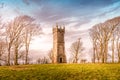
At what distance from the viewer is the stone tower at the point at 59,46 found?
77.8 meters

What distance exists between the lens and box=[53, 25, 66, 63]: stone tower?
77750 mm

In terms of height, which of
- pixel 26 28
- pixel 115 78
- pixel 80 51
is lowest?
pixel 115 78

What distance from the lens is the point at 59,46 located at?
78375mm

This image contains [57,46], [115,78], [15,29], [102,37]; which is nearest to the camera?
[115,78]

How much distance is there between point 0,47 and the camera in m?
61.1

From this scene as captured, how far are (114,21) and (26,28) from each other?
23.5 m

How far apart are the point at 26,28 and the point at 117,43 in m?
24.6

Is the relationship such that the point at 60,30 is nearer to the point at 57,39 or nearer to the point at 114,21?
the point at 57,39

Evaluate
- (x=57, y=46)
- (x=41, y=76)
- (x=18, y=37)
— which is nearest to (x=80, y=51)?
(x=57, y=46)

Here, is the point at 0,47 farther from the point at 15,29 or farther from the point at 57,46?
the point at 57,46

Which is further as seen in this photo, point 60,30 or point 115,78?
point 60,30

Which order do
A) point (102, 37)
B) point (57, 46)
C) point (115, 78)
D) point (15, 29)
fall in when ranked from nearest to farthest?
point (115, 78) < point (15, 29) < point (102, 37) < point (57, 46)

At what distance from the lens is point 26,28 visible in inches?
2454

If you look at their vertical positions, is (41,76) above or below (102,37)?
below
